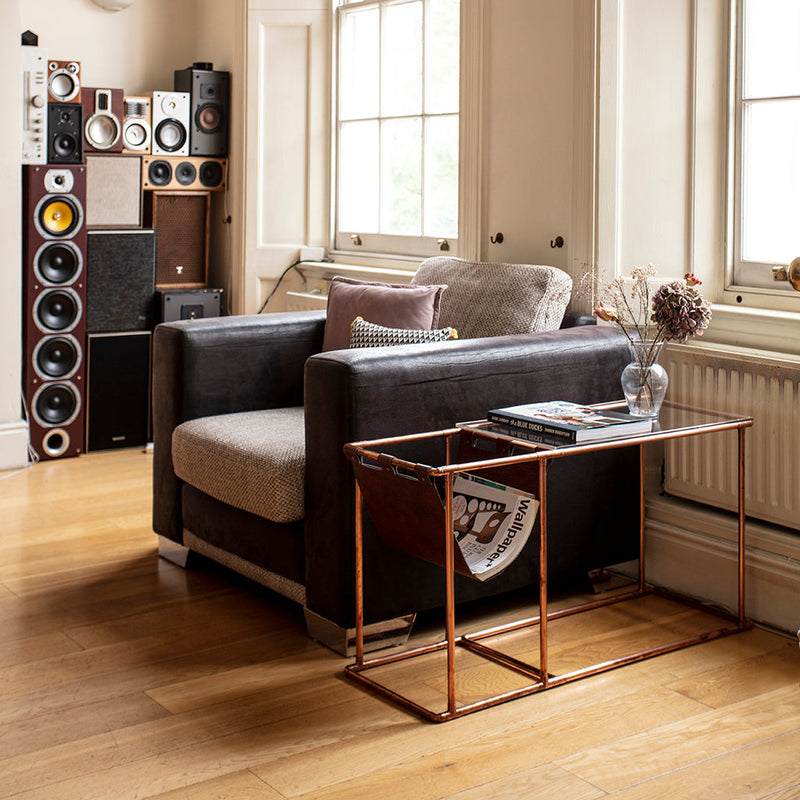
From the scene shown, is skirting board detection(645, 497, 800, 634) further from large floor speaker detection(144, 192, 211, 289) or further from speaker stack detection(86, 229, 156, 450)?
large floor speaker detection(144, 192, 211, 289)

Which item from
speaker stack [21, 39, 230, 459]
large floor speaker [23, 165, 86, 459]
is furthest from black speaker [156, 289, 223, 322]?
large floor speaker [23, 165, 86, 459]

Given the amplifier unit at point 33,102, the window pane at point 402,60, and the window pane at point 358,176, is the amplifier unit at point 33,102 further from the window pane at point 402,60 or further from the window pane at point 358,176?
the window pane at point 402,60

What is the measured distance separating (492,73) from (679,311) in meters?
1.42

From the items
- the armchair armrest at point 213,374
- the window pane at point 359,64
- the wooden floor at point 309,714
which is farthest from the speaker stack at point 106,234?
the wooden floor at point 309,714

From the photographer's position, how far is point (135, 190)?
484cm

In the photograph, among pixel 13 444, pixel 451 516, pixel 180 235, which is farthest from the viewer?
pixel 180 235

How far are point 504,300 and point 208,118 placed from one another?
241 cm

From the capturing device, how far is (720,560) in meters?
3.00

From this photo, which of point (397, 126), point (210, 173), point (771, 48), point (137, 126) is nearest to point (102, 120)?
Answer: point (137, 126)

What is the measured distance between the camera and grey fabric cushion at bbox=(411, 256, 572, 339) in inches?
124

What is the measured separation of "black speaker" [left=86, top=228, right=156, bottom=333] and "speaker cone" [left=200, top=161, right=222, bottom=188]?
0.43 meters

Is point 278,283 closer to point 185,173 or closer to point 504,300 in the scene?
point 185,173

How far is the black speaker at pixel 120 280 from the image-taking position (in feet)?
15.5

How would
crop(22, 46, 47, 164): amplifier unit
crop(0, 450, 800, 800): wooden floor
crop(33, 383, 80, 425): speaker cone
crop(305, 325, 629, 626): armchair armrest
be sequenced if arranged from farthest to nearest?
1. crop(33, 383, 80, 425): speaker cone
2. crop(22, 46, 47, 164): amplifier unit
3. crop(305, 325, 629, 626): armchair armrest
4. crop(0, 450, 800, 800): wooden floor
